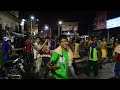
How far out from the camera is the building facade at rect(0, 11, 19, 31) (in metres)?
22.4

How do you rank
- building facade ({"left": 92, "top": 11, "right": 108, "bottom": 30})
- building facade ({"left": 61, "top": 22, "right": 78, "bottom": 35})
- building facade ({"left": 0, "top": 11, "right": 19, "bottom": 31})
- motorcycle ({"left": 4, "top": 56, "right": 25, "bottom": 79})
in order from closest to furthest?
1. motorcycle ({"left": 4, "top": 56, "right": 25, "bottom": 79})
2. building facade ({"left": 0, "top": 11, "right": 19, "bottom": 31})
3. building facade ({"left": 92, "top": 11, "right": 108, "bottom": 30})
4. building facade ({"left": 61, "top": 22, "right": 78, "bottom": 35})

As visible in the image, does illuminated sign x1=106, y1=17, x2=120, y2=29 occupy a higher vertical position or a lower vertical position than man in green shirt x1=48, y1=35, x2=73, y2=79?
higher

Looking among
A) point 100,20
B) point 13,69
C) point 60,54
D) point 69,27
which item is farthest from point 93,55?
point 69,27

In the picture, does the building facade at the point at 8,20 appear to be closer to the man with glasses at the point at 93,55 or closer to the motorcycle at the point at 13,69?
the motorcycle at the point at 13,69

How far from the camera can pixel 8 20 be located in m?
25.7

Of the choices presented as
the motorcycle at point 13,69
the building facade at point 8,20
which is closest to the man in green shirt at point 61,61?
the motorcycle at point 13,69

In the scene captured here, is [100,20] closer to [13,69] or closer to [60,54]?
[13,69]

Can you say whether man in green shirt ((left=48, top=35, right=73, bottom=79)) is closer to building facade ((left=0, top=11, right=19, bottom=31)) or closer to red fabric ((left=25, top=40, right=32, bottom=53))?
red fabric ((left=25, top=40, right=32, bottom=53))

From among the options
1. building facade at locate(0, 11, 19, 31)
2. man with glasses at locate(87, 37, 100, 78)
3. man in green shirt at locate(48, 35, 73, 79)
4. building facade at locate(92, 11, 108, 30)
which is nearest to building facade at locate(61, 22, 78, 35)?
building facade at locate(92, 11, 108, 30)

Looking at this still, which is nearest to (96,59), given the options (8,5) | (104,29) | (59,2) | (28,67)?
(28,67)

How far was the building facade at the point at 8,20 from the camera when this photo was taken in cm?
2242

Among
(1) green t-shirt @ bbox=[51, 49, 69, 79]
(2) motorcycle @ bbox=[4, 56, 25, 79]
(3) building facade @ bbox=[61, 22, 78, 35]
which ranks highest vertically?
(3) building facade @ bbox=[61, 22, 78, 35]
